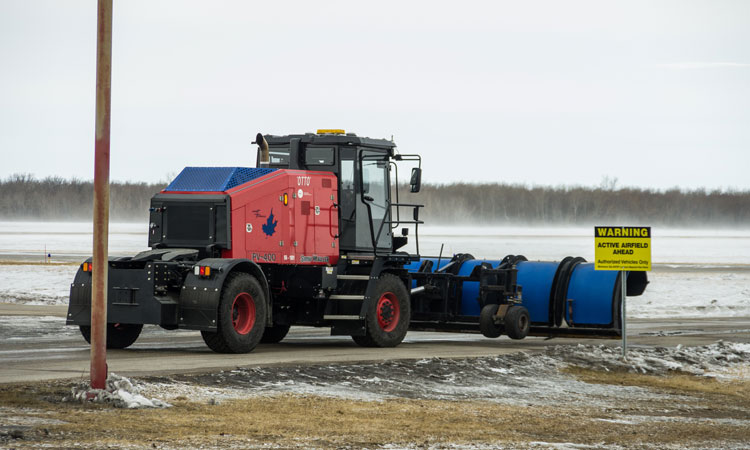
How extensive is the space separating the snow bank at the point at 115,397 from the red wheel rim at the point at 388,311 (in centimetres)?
824

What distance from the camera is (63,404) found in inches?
495

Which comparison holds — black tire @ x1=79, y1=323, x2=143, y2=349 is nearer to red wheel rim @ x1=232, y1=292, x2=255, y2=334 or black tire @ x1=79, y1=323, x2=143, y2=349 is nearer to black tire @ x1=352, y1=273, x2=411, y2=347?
red wheel rim @ x1=232, y1=292, x2=255, y2=334

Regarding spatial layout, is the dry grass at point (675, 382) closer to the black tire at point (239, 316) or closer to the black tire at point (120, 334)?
the black tire at point (239, 316)

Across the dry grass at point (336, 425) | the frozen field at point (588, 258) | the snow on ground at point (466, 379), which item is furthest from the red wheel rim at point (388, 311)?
the frozen field at point (588, 258)

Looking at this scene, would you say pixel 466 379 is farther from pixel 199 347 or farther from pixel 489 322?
pixel 199 347

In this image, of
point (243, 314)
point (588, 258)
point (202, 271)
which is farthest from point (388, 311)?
point (588, 258)

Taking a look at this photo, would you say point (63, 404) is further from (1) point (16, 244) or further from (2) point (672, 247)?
(2) point (672, 247)

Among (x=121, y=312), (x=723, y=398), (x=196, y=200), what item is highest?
(x=196, y=200)

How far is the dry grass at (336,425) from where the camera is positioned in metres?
11.0

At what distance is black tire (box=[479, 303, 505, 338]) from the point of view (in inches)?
875

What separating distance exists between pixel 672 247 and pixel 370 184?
66845mm

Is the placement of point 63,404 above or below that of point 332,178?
below

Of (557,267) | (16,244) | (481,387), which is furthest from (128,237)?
(481,387)

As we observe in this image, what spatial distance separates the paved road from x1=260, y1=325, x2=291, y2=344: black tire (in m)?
0.17
